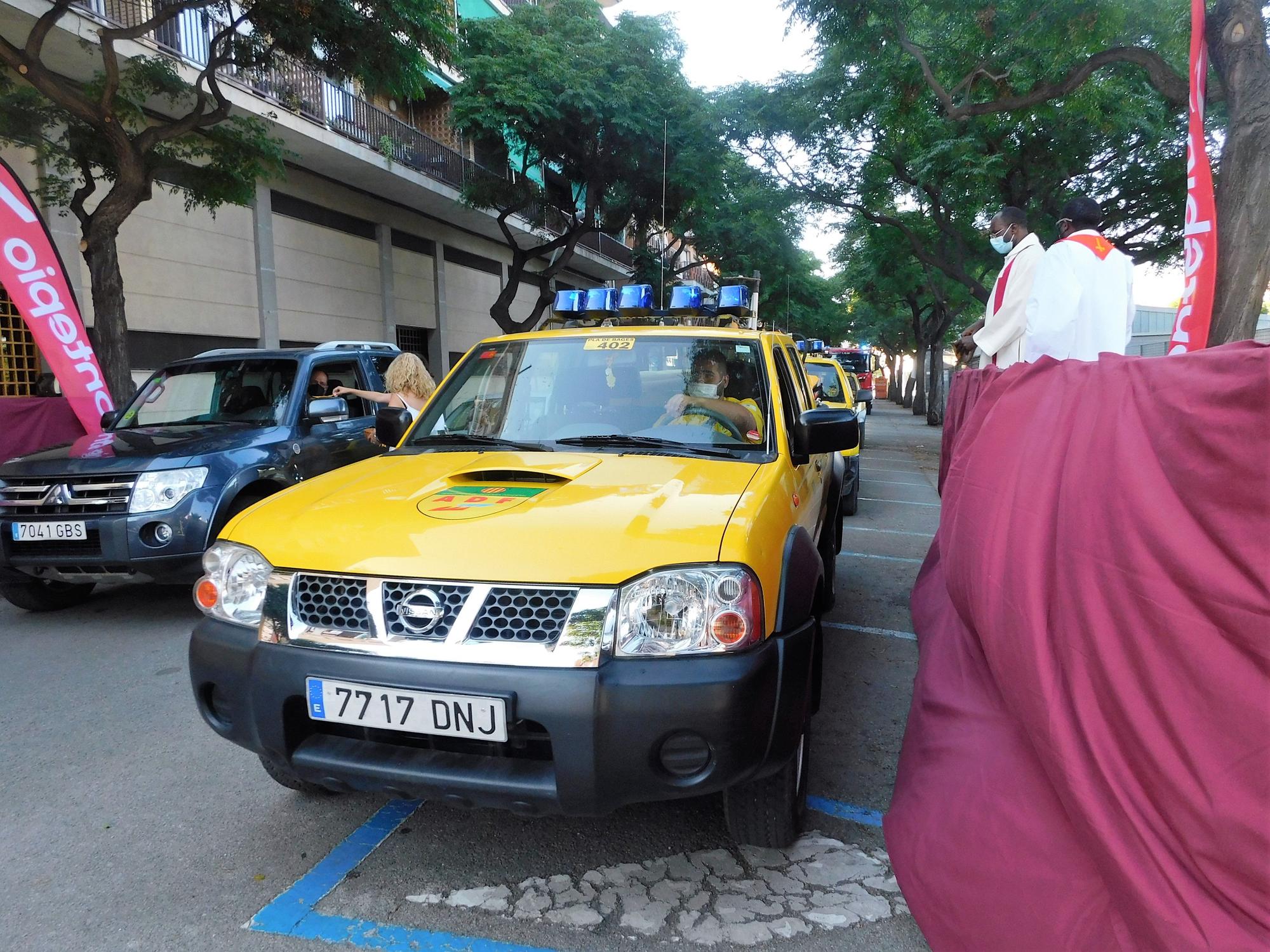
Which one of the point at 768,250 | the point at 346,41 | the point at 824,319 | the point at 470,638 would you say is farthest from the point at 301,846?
the point at 824,319

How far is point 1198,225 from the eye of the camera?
18.9ft

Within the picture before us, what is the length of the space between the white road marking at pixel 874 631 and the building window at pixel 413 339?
58.1 feet

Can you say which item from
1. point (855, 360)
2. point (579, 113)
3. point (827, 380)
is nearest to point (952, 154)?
point (827, 380)

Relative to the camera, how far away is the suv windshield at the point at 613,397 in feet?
10.5

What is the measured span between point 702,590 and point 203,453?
4.25 meters

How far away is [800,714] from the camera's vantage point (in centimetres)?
235

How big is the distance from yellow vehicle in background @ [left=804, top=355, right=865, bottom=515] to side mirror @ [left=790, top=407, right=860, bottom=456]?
6.01m

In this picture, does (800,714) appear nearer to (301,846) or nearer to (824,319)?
(301,846)

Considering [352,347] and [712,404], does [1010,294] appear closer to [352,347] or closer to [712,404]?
[712,404]

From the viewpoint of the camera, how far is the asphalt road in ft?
7.39

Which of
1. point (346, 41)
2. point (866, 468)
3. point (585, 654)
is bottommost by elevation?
point (866, 468)

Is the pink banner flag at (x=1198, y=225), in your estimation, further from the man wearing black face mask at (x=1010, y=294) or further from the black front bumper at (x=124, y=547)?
the black front bumper at (x=124, y=547)

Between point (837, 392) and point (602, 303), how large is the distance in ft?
20.3

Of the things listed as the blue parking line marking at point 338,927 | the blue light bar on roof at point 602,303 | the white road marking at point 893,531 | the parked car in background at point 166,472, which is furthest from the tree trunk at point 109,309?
the white road marking at point 893,531
